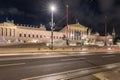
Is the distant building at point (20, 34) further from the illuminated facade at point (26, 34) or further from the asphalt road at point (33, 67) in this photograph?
the asphalt road at point (33, 67)

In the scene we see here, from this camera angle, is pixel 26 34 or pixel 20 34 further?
pixel 26 34

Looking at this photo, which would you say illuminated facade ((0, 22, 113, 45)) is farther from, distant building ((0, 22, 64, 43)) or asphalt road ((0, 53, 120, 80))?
asphalt road ((0, 53, 120, 80))

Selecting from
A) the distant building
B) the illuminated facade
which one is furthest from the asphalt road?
the distant building

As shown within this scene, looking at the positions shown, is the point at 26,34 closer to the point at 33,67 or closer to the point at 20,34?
the point at 20,34

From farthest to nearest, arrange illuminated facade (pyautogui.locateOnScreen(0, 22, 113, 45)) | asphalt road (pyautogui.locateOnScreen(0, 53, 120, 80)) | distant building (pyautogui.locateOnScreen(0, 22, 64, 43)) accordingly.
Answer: distant building (pyautogui.locateOnScreen(0, 22, 64, 43))
illuminated facade (pyautogui.locateOnScreen(0, 22, 113, 45))
asphalt road (pyautogui.locateOnScreen(0, 53, 120, 80))

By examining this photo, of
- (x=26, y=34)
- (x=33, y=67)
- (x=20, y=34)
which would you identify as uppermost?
(x=26, y=34)

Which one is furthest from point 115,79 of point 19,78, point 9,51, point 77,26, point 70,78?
point 77,26

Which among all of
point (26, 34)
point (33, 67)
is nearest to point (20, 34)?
point (26, 34)

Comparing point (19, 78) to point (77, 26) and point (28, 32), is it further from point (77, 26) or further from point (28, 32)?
point (77, 26)

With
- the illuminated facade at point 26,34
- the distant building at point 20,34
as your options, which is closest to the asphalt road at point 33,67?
the illuminated facade at point 26,34

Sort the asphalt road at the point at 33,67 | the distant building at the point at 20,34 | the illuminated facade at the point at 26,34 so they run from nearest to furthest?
1. the asphalt road at the point at 33,67
2. the illuminated facade at the point at 26,34
3. the distant building at the point at 20,34

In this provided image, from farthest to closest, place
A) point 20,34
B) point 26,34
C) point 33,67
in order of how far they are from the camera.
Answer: point 26,34
point 20,34
point 33,67

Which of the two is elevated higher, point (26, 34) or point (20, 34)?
point (26, 34)

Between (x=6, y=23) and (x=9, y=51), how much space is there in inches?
2840
